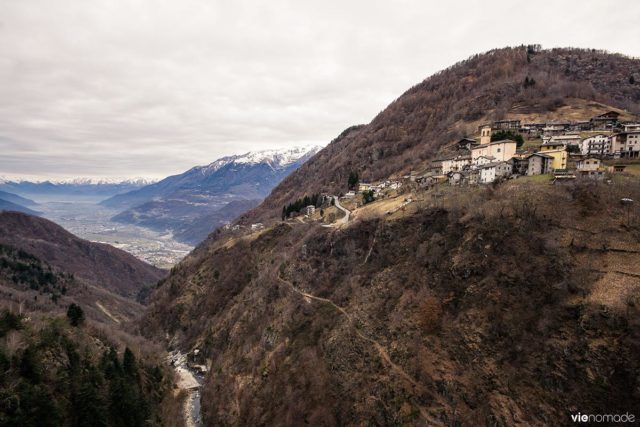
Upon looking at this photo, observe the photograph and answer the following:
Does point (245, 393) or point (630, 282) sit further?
point (245, 393)

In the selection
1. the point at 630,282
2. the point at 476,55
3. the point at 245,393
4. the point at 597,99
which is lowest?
the point at 245,393

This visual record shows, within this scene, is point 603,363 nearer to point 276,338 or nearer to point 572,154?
point 572,154

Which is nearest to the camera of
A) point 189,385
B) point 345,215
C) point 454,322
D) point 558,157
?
point 454,322

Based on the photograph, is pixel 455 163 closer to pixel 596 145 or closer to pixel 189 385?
pixel 596 145

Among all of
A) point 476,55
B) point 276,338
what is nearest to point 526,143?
point 276,338

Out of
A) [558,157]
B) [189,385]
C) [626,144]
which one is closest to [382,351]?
[558,157]

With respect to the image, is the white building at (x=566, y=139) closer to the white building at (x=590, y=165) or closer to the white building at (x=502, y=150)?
the white building at (x=502, y=150)
